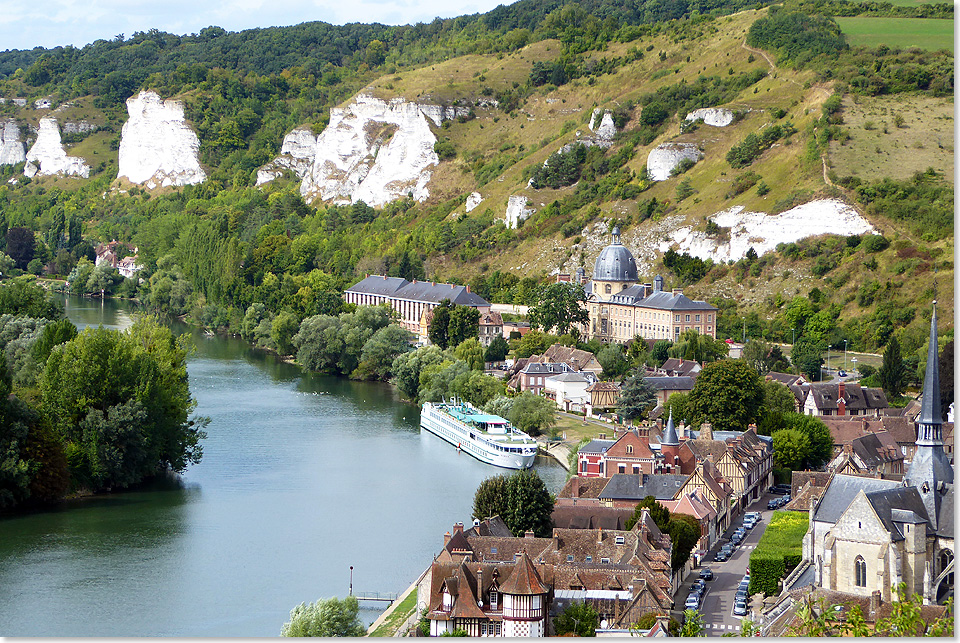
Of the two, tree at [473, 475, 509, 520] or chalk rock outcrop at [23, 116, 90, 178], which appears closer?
tree at [473, 475, 509, 520]

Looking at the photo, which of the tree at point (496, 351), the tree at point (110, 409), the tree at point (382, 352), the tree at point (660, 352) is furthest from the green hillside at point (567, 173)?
the tree at point (110, 409)

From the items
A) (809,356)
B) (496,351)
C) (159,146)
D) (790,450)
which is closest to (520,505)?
(790,450)

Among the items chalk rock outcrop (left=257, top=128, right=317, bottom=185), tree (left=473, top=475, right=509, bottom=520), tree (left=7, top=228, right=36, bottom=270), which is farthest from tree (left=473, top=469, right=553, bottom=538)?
chalk rock outcrop (left=257, top=128, right=317, bottom=185)

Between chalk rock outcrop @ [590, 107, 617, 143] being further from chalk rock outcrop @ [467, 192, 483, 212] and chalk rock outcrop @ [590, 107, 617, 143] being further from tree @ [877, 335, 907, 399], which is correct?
tree @ [877, 335, 907, 399]

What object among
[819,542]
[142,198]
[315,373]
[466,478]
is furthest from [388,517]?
[142,198]

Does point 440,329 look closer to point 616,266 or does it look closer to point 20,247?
point 616,266

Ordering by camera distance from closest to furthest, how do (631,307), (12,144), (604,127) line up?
(631,307) → (604,127) → (12,144)
